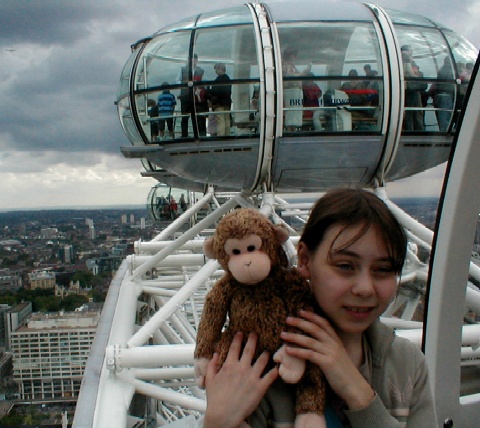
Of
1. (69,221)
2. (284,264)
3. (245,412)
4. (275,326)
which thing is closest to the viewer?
(245,412)

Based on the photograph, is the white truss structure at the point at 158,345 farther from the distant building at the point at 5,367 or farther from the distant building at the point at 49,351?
the distant building at the point at 5,367

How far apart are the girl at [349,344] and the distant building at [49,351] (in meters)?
5.91

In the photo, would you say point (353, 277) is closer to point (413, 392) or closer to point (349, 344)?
point (349, 344)

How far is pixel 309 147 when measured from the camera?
17.1ft

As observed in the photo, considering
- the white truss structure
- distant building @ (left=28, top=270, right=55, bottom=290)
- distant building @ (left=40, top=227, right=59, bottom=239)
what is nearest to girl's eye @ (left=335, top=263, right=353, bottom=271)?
the white truss structure

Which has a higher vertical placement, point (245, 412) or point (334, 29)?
point (334, 29)

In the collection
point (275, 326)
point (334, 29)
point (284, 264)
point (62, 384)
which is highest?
point (334, 29)

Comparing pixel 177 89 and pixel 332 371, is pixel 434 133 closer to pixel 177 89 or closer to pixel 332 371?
pixel 177 89

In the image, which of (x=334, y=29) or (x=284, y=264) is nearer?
(x=284, y=264)

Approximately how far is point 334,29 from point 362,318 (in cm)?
406

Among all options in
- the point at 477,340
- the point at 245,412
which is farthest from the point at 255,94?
the point at 245,412

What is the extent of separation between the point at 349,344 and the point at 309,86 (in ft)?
12.5

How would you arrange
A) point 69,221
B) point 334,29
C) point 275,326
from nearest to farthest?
1. point 275,326
2. point 334,29
3. point 69,221

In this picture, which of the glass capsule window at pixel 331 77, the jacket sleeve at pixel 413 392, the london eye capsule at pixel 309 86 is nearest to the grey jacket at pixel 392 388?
the jacket sleeve at pixel 413 392
